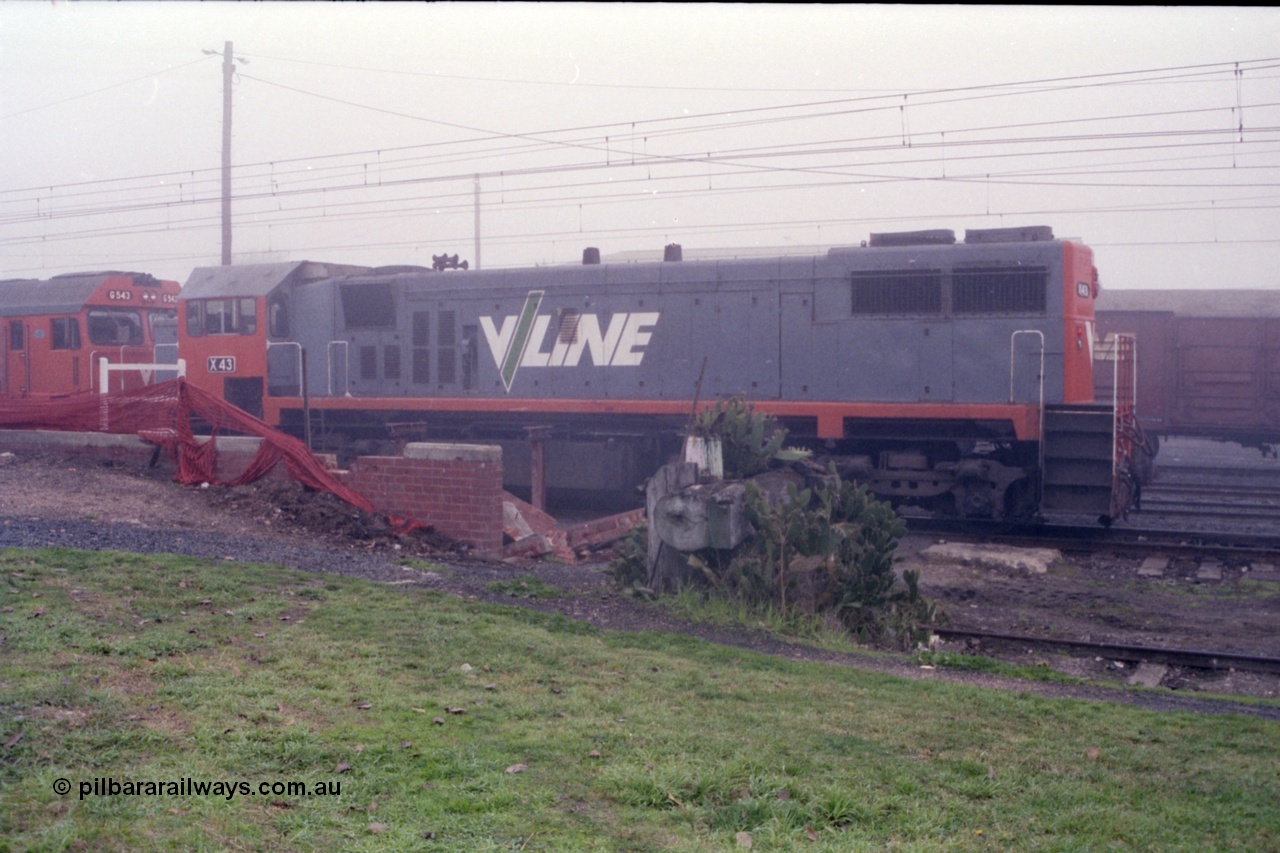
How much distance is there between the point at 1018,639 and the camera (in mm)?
8586

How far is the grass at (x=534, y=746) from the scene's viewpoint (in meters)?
3.84

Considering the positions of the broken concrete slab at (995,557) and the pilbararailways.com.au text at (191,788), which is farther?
the broken concrete slab at (995,557)

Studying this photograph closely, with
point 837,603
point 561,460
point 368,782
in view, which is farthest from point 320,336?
point 368,782

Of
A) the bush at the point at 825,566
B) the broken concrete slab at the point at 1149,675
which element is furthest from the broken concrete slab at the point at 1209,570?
the bush at the point at 825,566

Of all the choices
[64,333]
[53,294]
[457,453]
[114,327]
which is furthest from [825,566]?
[53,294]

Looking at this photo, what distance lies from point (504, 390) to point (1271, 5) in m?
13.5

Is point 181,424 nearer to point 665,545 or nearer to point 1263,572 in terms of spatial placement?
point 665,545

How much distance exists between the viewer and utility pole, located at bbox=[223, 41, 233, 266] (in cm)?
2411

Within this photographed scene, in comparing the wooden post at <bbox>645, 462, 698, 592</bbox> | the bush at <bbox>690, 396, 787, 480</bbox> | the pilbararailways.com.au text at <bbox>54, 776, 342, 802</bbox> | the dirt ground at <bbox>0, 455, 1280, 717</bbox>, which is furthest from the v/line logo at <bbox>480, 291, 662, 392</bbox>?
the pilbararailways.com.au text at <bbox>54, 776, 342, 802</bbox>

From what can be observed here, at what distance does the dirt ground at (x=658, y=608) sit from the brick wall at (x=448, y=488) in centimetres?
26

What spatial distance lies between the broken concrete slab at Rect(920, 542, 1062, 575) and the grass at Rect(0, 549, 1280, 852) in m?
6.05

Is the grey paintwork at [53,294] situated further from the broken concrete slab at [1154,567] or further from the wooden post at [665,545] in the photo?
the broken concrete slab at [1154,567]

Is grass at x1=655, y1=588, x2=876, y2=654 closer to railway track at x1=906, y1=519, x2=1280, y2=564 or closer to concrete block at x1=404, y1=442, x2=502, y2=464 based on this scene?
concrete block at x1=404, y1=442, x2=502, y2=464

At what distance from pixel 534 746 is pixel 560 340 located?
1143cm
